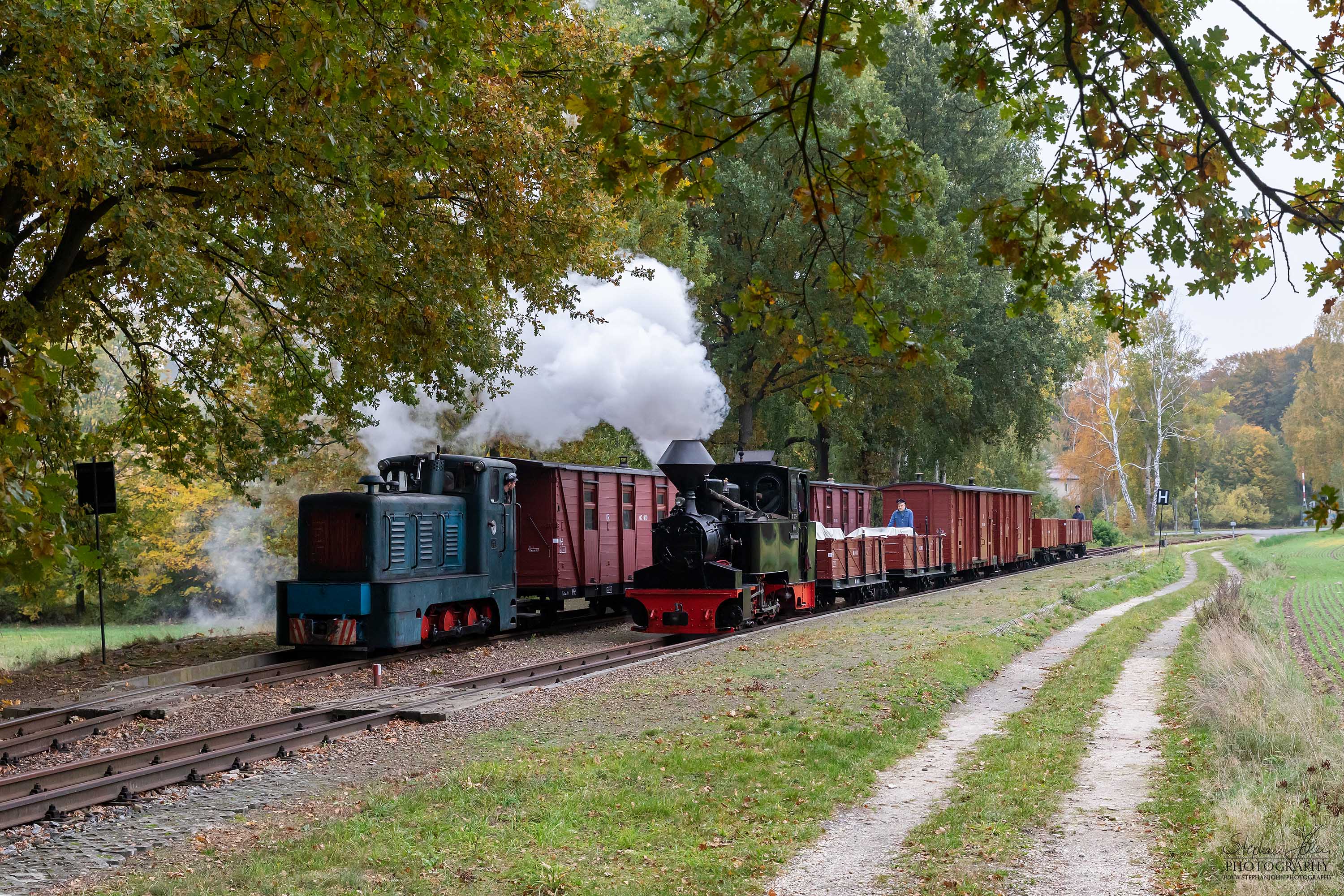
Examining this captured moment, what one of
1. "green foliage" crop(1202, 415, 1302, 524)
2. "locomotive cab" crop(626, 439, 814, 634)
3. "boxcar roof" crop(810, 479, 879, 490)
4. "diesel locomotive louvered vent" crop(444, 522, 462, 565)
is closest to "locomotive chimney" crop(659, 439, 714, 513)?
"locomotive cab" crop(626, 439, 814, 634)

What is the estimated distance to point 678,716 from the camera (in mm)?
10414

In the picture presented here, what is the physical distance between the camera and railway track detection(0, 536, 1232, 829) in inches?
301

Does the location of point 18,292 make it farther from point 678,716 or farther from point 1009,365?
point 1009,365

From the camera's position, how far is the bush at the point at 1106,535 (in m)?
54.8

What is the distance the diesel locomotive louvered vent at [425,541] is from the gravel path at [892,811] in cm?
803

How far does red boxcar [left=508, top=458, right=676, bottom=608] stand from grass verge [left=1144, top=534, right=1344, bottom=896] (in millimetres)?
9373

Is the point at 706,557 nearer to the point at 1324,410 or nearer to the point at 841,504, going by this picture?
the point at 841,504

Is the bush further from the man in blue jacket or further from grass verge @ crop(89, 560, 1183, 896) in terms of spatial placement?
grass verge @ crop(89, 560, 1183, 896)

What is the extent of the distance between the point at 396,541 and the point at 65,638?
18387mm

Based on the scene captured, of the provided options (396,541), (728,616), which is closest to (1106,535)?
(728,616)

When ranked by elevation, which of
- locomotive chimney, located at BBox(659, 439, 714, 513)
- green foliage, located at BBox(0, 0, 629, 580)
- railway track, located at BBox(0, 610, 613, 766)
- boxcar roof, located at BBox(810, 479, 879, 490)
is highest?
green foliage, located at BBox(0, 0, 629, 580)

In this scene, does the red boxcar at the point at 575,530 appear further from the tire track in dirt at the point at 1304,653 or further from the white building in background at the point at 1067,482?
the white building in background at the point at 1067,482

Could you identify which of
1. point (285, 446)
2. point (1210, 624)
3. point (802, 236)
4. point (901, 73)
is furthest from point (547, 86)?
point (901, 73)

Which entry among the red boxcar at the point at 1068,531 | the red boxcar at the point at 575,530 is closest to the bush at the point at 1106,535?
Result: the red boxcar at the point at 1068,531
